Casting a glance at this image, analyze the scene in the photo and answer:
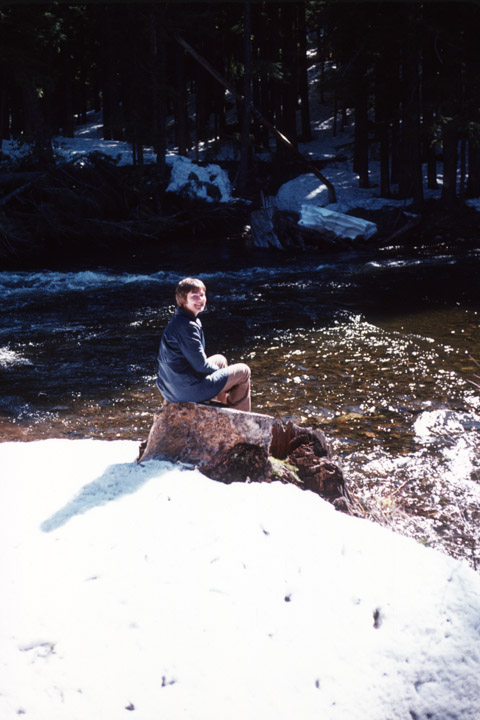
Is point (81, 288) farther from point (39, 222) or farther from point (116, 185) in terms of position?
point (116, 185)

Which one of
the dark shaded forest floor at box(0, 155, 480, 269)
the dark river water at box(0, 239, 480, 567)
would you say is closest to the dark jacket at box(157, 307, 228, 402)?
the dark river water at box(0, 239, 480, 567)

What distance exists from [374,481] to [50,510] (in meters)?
3.23

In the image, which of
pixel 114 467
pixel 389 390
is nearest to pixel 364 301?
pixel 389 390

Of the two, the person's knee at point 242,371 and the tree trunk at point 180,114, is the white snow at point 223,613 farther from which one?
the tree trunk at point 180,114

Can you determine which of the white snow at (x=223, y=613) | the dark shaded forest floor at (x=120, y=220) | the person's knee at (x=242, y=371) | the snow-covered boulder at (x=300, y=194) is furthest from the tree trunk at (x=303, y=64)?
the white snow at (x=223, y=613)

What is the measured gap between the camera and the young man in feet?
17.4

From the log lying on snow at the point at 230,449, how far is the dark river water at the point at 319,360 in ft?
1.89

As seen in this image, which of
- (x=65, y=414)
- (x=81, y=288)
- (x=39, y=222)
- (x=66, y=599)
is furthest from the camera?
(x=39, y=222)

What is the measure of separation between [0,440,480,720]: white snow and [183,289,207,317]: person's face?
164cm

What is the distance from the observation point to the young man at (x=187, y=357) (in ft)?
17.4

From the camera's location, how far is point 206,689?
116 inches

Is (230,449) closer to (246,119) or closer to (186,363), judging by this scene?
(186,363)

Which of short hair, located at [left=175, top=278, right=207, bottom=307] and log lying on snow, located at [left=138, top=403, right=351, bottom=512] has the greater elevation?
short hair, located at [left=175, top=278, right=207, bottom=307]

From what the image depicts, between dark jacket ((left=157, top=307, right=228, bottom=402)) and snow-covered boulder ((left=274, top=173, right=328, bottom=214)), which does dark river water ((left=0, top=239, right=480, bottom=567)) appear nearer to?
Answer: dark jacket ((left=157, top=307, right=228, bottom=402))
